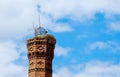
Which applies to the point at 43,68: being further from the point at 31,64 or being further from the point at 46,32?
the point at 46,32

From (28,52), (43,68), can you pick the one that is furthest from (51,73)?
(28,52)

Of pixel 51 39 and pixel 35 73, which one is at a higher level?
pixel 51 39

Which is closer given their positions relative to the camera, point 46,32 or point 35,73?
point 35,73

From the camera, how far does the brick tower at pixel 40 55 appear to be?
34.9m

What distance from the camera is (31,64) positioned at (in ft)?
117

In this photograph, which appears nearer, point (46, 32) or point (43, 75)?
point (43, 75)

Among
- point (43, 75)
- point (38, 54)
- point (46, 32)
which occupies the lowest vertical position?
point (43, 75)

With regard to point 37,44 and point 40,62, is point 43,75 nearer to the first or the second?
point 40,62

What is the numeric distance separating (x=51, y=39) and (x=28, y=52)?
11.2 ft

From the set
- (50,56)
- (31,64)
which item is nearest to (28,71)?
(31,64)

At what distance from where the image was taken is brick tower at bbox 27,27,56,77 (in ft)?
115

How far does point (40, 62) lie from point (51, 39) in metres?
3.39

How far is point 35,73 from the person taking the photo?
3462 cm

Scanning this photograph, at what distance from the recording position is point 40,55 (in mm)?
35688
